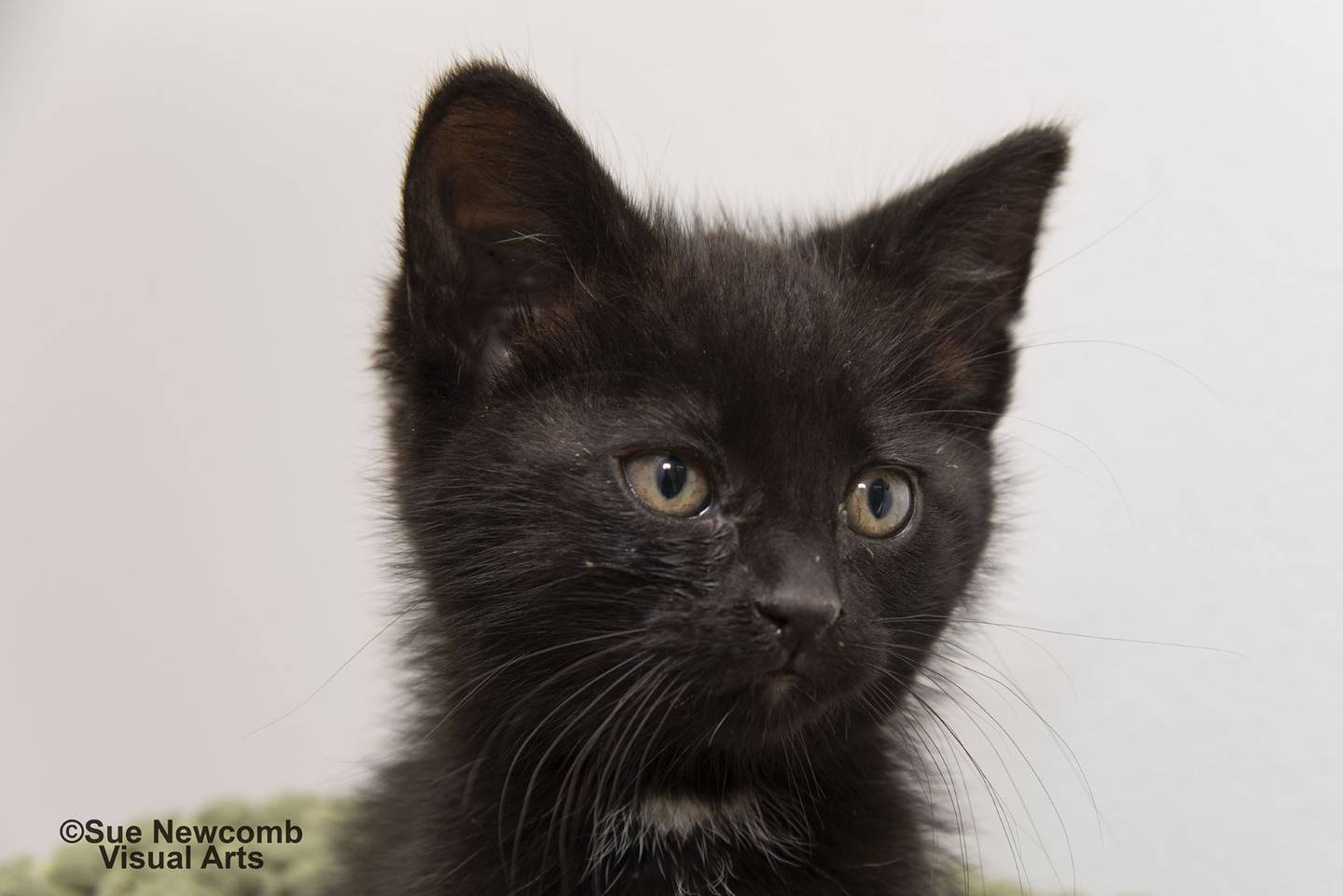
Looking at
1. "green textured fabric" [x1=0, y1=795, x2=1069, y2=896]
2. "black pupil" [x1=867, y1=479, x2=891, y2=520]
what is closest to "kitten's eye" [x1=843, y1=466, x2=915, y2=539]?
"black pupil" [x1=867, y1=479, x2=891, y2=520]

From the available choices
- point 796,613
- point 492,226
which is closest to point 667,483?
point 796,613

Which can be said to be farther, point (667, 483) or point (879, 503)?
point (879, 503)

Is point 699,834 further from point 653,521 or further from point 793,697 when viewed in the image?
point 653,521

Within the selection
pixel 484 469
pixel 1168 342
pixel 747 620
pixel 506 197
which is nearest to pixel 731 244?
pixel 506 197

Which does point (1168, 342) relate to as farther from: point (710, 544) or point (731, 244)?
point (710, 544)

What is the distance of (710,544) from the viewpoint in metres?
1.26

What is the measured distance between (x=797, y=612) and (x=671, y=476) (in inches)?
8.3

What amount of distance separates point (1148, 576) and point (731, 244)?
46.8 inches

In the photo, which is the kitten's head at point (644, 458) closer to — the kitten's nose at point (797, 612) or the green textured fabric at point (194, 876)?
the kitten's nose at point (797, 612)

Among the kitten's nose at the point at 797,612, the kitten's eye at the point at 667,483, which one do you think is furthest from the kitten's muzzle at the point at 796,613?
the kitten's eye at the point at 667,483

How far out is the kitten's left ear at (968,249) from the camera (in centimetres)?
160

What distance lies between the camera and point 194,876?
2.12m

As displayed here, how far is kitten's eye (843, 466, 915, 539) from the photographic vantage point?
1400 millimetres

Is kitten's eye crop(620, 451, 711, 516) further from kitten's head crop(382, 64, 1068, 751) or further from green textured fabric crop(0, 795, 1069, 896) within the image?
green textured fabric crop(0, 795, 1069, 896)
